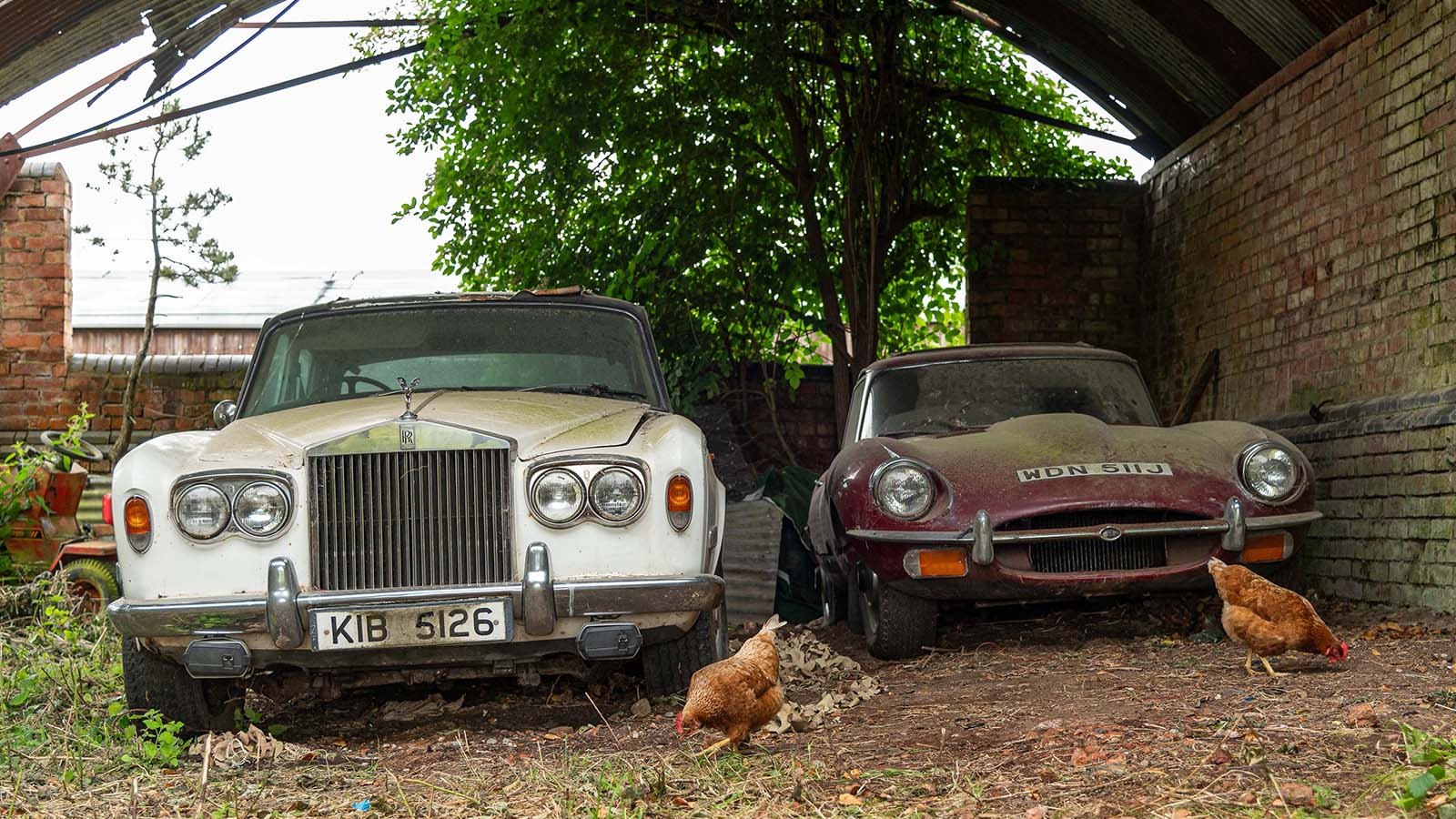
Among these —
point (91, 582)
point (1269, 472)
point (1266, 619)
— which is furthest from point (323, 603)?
point (91, 582)

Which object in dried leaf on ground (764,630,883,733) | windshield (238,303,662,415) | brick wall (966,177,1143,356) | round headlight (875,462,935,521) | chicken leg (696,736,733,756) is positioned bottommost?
dried leaf on ground (764,630,883,733)

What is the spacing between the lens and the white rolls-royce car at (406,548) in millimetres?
4219

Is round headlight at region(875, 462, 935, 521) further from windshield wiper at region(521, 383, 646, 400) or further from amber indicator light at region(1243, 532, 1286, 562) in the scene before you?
amber indicator light at region(1243, 532, 1286, 562)

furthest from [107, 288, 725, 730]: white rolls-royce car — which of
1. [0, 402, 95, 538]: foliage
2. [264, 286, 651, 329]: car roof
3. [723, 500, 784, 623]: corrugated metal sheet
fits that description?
[0, 402, 95, 538]: foliage

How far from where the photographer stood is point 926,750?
3.96 metres

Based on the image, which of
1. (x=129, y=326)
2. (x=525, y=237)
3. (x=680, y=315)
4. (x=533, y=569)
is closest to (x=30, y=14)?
(x=525, y=237)

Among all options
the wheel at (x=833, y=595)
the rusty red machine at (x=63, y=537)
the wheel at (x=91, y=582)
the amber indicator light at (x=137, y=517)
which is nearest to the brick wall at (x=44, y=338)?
the rusty red machine at (x=63, y=537)

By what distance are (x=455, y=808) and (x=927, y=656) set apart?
2823mm

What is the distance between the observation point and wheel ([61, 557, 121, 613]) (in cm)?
837

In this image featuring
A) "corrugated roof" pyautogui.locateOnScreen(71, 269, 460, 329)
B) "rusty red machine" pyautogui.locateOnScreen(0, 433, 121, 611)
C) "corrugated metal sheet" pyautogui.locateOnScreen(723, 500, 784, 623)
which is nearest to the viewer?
"corrugated metal sheet" pyautogui.locateOnScreen(723, 500, 784, 623)

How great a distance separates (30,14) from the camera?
9.66m

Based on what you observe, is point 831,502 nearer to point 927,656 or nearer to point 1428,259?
point 927,656

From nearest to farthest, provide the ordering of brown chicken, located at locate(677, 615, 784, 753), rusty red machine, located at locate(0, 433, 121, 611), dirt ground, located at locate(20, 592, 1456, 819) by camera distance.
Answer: dirt ground, located at locate(20, 592, 1456, 819) → brown chicken, located at locate(677, 615, 784, 753) → rusty red machine, located at locate(0, 433, 121, 611)

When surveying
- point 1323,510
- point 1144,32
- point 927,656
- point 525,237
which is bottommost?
point 927,656
